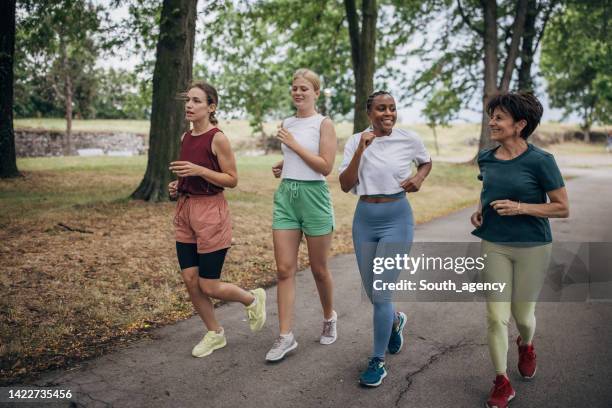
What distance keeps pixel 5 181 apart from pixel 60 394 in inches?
490

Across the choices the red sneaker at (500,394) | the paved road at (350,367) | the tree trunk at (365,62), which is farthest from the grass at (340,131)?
the red sneaker at (500,394)

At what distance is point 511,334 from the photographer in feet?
15.8

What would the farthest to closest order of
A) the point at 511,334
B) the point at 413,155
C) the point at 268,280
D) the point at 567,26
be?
the point at 567,26 → the point at 268,280 → the point at 511,334 → the point at 413,155

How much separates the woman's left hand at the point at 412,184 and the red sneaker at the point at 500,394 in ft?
4.52

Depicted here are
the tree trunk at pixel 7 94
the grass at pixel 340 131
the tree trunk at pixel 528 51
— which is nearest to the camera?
the tree trunk at pixel 7 94

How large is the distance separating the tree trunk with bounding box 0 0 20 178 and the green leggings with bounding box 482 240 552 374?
13.9 m

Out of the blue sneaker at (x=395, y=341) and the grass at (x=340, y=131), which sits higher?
the grass at (x=340, y=131)

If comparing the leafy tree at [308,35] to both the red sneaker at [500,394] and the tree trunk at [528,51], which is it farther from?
the red sneaker at [500,394]

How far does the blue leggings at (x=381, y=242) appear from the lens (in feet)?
12.5

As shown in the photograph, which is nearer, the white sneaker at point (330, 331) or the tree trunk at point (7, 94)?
the white sneaker at point (330, 331)

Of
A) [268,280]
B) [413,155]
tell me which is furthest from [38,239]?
[413,155]

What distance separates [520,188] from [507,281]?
0.62 m

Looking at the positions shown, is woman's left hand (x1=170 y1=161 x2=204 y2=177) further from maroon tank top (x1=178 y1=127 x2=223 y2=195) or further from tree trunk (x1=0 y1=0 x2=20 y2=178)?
tree trunk (x1=0 y1=0 x2=20 y2=178)

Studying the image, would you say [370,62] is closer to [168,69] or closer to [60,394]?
[168,69]
